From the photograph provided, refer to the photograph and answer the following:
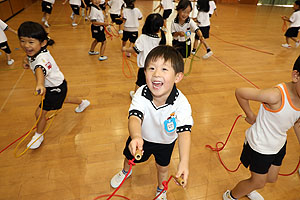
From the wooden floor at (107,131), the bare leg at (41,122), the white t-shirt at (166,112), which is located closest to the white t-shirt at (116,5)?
the wooden floor at (107,131)

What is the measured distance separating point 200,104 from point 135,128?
6.53 ft

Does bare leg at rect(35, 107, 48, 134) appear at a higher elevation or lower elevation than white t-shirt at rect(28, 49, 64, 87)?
lower

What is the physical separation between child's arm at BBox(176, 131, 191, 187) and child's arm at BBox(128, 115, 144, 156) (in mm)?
218

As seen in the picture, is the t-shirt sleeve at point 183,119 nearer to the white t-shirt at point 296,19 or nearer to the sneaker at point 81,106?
the sneaker at point 81,106

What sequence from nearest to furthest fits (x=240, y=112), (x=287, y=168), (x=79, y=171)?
(x=79, y=171) → (x=287, y=168) → (x=240, y=112)

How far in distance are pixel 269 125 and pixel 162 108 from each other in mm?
674

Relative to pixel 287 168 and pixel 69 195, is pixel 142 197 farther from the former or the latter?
pixel 287 168

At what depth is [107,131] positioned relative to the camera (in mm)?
2334

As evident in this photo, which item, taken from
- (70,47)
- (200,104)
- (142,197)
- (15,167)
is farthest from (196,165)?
(70,47)

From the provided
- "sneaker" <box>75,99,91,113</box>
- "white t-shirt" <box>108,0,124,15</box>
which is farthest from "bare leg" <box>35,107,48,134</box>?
"white t-shirt" <box>108,0,124,15</box>

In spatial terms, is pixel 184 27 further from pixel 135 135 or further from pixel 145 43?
pixel 135 135

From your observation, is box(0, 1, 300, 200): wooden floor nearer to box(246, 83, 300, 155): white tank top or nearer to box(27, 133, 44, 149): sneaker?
box(27, 133, 44, 149): sneaker

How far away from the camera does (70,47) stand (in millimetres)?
4676

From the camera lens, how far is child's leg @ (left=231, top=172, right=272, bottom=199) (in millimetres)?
1376
